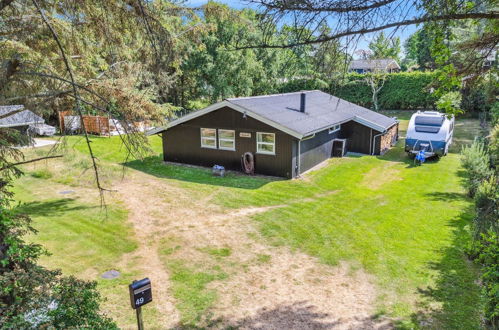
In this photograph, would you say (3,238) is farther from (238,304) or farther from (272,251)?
(272,251)

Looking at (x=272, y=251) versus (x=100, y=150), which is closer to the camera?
(x=272, y=251)

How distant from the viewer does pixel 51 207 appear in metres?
11.6

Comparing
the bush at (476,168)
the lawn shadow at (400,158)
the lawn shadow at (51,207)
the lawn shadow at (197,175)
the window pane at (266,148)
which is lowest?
the lawn shadow at (51,207)

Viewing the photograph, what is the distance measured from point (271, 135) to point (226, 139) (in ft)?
7.22

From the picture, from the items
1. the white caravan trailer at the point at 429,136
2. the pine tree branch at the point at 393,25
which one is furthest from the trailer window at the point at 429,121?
the pine tree branch at the point at 393,25

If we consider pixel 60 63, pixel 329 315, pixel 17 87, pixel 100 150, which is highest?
pixel 60 63

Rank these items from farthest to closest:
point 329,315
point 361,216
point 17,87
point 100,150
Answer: point 100,150, point 361,216, point 17,87, point 329,315

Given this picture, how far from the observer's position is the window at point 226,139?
15672 millimetres

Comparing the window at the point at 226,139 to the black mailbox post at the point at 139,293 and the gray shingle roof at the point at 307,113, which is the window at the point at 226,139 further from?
the black mailbox post at the point at 139,293

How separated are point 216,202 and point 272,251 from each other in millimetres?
3818

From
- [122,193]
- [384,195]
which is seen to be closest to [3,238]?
[122,193]

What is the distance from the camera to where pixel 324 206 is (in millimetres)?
11859

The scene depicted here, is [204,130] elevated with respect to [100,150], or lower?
elevated

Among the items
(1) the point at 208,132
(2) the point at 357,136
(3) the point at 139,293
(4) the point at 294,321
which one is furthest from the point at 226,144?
(3) the point at 139,293
